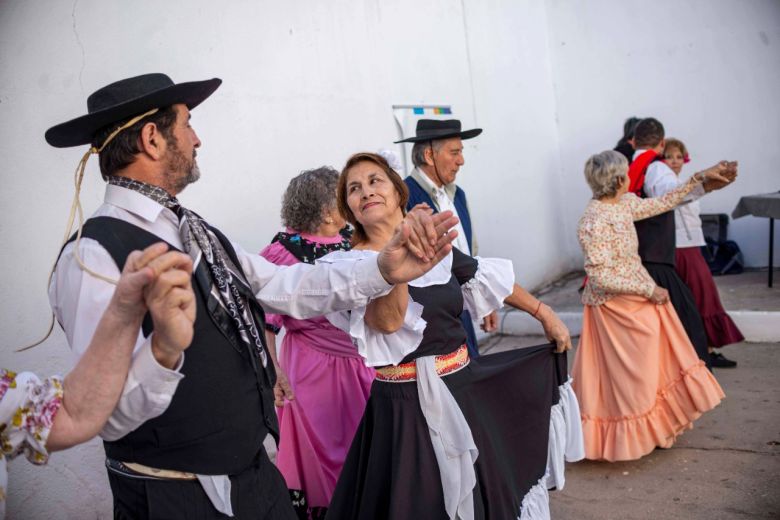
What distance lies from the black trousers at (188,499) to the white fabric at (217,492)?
2cm

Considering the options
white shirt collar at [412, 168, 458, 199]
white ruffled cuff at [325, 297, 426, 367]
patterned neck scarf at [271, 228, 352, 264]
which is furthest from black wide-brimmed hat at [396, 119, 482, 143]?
white ruffled cuff at [325, 297, 426, 367]

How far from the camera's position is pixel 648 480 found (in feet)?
13.8

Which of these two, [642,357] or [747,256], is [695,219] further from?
[747,256]

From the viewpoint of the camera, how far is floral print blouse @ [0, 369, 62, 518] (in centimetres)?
142

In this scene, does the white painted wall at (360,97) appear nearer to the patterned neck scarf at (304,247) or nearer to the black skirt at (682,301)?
the patterned neck scarf at (304,247)

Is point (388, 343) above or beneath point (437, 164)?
beneath

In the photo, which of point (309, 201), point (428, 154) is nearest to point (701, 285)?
point (428, 154)

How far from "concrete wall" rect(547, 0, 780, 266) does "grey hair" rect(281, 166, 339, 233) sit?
6.86 m

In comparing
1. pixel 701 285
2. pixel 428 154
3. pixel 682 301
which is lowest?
pixel 701 285

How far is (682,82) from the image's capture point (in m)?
9.48

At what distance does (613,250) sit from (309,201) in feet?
6.03

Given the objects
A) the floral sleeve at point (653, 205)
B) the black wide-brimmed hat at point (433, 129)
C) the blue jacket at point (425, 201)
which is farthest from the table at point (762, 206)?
the black wide-brimmed hat at point (433, 129)

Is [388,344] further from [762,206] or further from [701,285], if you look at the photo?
[762,206]

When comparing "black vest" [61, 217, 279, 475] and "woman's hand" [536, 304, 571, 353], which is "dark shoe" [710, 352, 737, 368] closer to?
"woman's hand" [536, 304, 571, 353]
